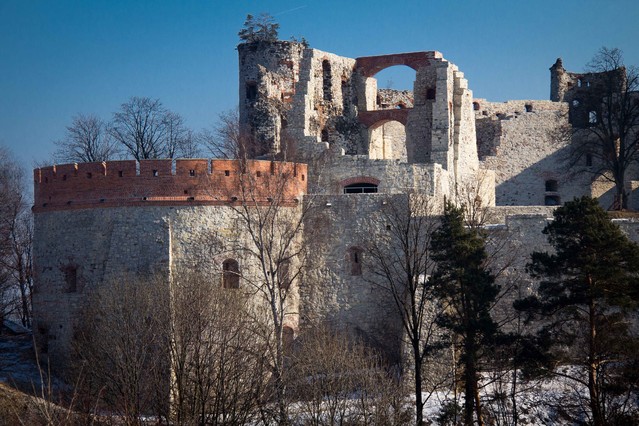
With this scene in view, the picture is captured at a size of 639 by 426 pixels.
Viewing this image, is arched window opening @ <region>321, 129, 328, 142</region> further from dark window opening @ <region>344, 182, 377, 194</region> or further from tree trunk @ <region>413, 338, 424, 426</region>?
tree trunk @ <region>413, 338, 424, 426</region>

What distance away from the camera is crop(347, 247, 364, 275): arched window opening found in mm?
35062

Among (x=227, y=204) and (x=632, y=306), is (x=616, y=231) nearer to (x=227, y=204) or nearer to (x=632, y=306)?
(x=632, y=306)

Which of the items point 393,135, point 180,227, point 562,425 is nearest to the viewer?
point 562,425

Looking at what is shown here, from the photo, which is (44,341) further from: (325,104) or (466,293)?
(325,104)

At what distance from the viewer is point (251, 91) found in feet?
145

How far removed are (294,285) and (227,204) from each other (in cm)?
383

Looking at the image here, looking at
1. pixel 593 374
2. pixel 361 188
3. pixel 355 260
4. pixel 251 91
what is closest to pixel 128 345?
pixel 355 260

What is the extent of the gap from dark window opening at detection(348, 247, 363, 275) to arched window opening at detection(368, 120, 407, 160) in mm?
10275

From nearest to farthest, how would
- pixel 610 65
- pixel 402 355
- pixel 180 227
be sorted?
pixel 402 355 < pixel 180 227 < pixel 610 65

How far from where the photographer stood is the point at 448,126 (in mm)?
41688

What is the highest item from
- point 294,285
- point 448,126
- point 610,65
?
point 610,65

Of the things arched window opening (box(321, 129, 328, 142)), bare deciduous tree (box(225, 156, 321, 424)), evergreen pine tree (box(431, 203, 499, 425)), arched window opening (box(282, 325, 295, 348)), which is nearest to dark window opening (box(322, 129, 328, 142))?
arched window opening (box(321, 129, 328, 142))

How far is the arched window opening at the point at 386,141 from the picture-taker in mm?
46250

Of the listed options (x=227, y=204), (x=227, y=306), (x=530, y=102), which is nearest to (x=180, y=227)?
(x=227, y=204)
